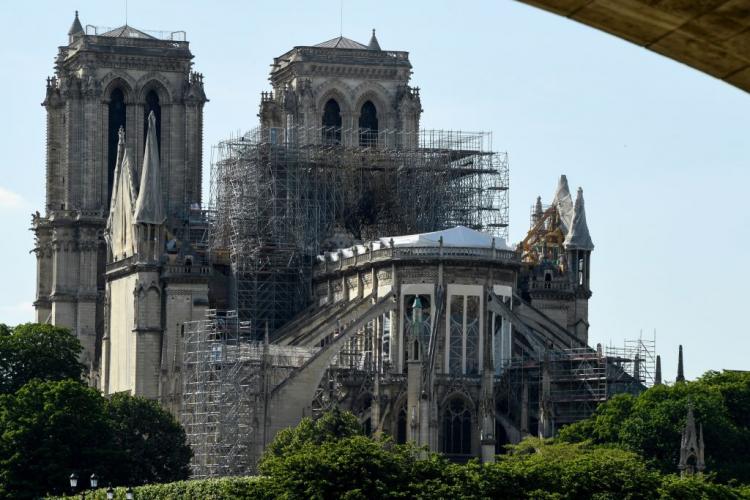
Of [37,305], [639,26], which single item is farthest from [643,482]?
[639,26]

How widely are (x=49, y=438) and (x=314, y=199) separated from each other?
25019 millimetres

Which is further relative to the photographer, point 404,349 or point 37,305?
point 37,305

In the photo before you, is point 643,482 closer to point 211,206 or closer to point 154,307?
point 154,307

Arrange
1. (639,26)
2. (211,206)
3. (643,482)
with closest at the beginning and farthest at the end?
(639,26) → (643,482) → (211,206)

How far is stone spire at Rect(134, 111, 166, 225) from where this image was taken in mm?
108125

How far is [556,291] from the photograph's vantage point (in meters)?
114

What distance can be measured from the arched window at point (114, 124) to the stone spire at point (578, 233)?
86.3 ft

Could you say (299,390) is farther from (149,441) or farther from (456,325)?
(456,325)

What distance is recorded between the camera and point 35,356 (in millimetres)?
104812

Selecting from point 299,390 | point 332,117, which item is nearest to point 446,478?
point 299,390

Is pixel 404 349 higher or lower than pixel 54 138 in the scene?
lower

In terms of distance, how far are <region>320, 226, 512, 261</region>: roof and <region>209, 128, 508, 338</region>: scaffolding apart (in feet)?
21.5

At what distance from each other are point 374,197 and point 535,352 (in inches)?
640

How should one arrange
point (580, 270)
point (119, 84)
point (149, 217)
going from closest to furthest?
point (149, 217) → point (580, 270) → point (119, 84)
